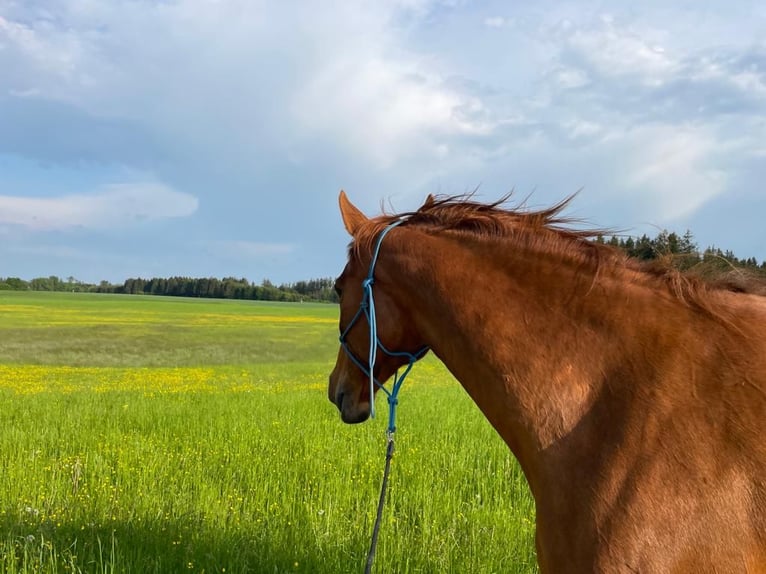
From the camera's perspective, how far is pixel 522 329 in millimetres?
2367

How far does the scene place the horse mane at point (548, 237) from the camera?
7.67ft

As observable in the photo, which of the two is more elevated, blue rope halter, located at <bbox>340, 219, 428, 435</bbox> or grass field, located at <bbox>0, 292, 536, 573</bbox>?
blue rope halter, located at <bbox>340, 219, 428, 435</bbox>

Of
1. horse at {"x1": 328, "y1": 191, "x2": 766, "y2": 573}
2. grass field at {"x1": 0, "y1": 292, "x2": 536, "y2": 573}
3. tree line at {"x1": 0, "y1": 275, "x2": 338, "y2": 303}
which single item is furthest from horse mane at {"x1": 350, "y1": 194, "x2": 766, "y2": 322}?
tree line at {"x1": 0, "y1": 275, "x2": 338, "y2": 303}

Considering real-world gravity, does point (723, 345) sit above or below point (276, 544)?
above

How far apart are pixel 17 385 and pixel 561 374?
17919 millimetres

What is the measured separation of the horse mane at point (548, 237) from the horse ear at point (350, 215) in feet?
0.34

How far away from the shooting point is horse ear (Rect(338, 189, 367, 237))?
301cm

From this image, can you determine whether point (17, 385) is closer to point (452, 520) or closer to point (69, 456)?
point (69, 456)

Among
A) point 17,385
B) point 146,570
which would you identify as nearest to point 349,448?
point 146,570

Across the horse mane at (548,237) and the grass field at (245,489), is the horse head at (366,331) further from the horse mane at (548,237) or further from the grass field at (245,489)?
the grass field at (245,489)

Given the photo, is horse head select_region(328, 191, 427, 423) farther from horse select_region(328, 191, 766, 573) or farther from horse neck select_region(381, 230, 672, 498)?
horse neck select_region(381, 230, 672, 498)

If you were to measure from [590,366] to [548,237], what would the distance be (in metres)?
0.65

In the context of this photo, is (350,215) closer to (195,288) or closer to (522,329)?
(522,329)

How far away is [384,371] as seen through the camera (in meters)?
2.94
